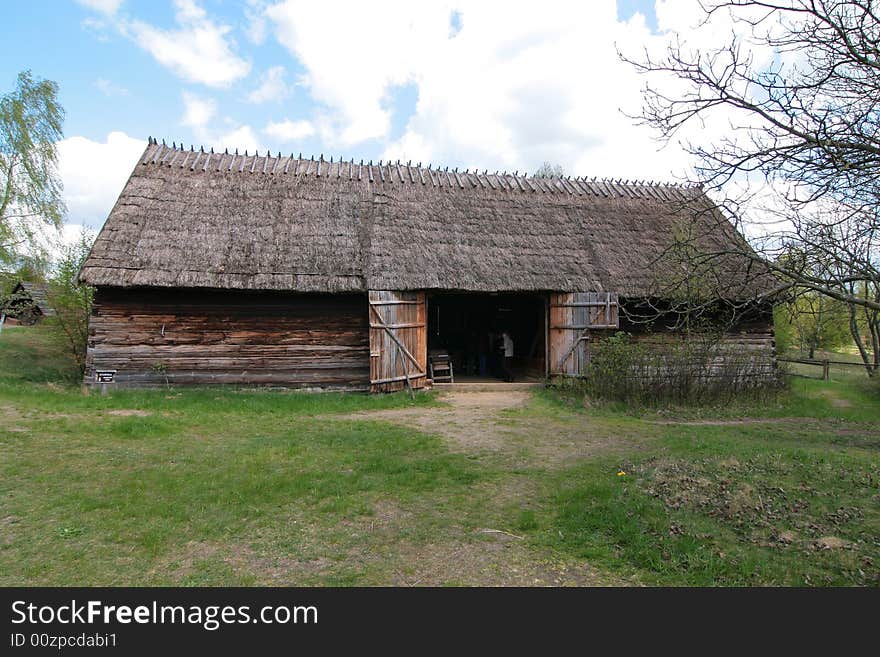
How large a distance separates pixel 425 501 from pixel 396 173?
38.7 ft

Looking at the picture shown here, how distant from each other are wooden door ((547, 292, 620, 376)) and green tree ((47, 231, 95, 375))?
11.5 m

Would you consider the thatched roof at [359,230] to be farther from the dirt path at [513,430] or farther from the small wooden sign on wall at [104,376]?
the dirt path at [513,430]

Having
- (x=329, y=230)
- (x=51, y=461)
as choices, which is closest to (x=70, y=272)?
(x=329, y=230)

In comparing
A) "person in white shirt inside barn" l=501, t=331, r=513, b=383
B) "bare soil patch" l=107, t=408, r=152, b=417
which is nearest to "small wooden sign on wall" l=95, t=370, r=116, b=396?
"bare soil patch" l=107, t=408, r=152, b=417

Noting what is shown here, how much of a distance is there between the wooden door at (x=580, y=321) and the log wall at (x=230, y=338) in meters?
4.82

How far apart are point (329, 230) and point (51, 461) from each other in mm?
7900

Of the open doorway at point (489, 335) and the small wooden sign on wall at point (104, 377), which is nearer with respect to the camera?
the small wooden sign on wall at point (104, 377)

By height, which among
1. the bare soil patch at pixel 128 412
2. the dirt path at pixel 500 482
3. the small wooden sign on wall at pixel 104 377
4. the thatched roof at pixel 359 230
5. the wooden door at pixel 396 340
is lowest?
the dirt path at pixel 500 482

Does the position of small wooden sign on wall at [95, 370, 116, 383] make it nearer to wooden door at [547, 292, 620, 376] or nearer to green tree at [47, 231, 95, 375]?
green tree at [47, 231, 95, 375]

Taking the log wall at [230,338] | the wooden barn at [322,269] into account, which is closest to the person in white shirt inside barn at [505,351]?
the wooden barn at [322,269]

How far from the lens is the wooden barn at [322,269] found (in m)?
12.0

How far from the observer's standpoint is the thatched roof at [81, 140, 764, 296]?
471 inches

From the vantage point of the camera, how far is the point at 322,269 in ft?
40.5
